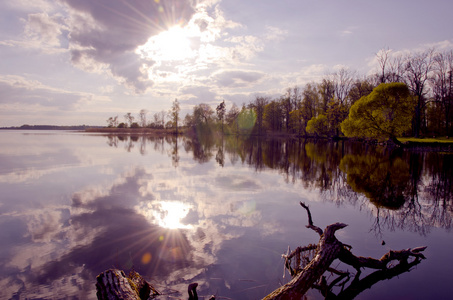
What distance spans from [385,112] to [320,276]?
44091 mm

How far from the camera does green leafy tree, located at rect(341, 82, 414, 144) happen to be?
1622 inches

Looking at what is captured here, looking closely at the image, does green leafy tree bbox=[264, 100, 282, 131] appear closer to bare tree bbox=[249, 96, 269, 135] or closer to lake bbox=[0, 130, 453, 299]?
bare tree bbox=[249, 96, 269, 135]

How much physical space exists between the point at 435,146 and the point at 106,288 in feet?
165

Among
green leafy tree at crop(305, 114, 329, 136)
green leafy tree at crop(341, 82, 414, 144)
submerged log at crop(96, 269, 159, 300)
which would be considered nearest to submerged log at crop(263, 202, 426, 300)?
submerged log at crop(96, 269, 159, 300)

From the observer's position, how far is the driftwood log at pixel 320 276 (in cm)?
443

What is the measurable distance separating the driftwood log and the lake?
214mm

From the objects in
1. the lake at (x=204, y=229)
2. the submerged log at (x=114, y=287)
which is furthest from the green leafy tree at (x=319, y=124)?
the submerged log at (x=114, y=287)

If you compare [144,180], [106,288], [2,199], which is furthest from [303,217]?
[2,199]

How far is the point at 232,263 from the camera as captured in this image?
6.26 m

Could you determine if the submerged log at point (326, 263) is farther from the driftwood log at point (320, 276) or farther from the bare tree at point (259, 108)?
the bare tree at point (259, 108)

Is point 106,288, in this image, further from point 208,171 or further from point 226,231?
point 208,171

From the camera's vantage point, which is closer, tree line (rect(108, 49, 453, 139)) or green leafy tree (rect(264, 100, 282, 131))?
tree line (rect(108, 49, 453, 139))

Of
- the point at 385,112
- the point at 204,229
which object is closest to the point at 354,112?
the point at 385,112

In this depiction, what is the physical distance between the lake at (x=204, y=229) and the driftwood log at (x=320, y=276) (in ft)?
0.70
